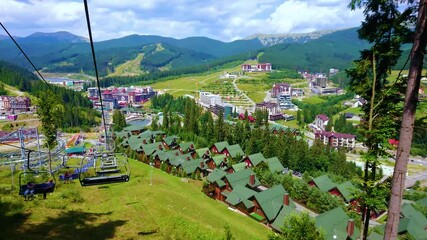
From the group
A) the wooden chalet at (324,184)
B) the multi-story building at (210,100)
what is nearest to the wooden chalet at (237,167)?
the wooden chalet at (324,184)

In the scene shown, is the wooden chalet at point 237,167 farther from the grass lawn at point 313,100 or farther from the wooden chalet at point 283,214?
the grass lawn at point 313,100

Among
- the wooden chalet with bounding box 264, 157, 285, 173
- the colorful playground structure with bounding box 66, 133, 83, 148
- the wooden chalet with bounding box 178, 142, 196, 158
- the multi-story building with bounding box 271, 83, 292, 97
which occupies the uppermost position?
the multi-story building with bounding box 271, 83, 292, 97

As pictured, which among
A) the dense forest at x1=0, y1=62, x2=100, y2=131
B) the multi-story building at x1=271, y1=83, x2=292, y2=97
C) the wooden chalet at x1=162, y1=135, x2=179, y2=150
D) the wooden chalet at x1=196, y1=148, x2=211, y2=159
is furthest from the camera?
the multi-story building at x1=271, y1=83, x2=292, y2=97

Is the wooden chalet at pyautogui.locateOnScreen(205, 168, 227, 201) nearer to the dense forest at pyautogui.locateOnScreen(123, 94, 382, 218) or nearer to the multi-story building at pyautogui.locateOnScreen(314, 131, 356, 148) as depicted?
the dense forest at pyautogui.locateOnScreen(123, 94, 382, 218)

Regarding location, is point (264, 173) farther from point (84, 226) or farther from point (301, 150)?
point (84, 226)

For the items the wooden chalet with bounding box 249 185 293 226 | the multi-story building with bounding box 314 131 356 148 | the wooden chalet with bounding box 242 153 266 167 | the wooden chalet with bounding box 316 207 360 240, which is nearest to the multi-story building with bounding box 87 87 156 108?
the multi-story building with bounding box 314 131 356 148

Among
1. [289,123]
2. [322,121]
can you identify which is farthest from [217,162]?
[289,123]

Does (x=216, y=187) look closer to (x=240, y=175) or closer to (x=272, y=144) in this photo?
(x=240, y=175)

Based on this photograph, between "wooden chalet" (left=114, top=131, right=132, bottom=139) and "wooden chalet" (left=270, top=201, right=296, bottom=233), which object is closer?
"wooden chalet" (left=270, top=201, right=296, bottom=233)

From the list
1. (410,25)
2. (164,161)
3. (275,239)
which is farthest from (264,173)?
(410,25)
